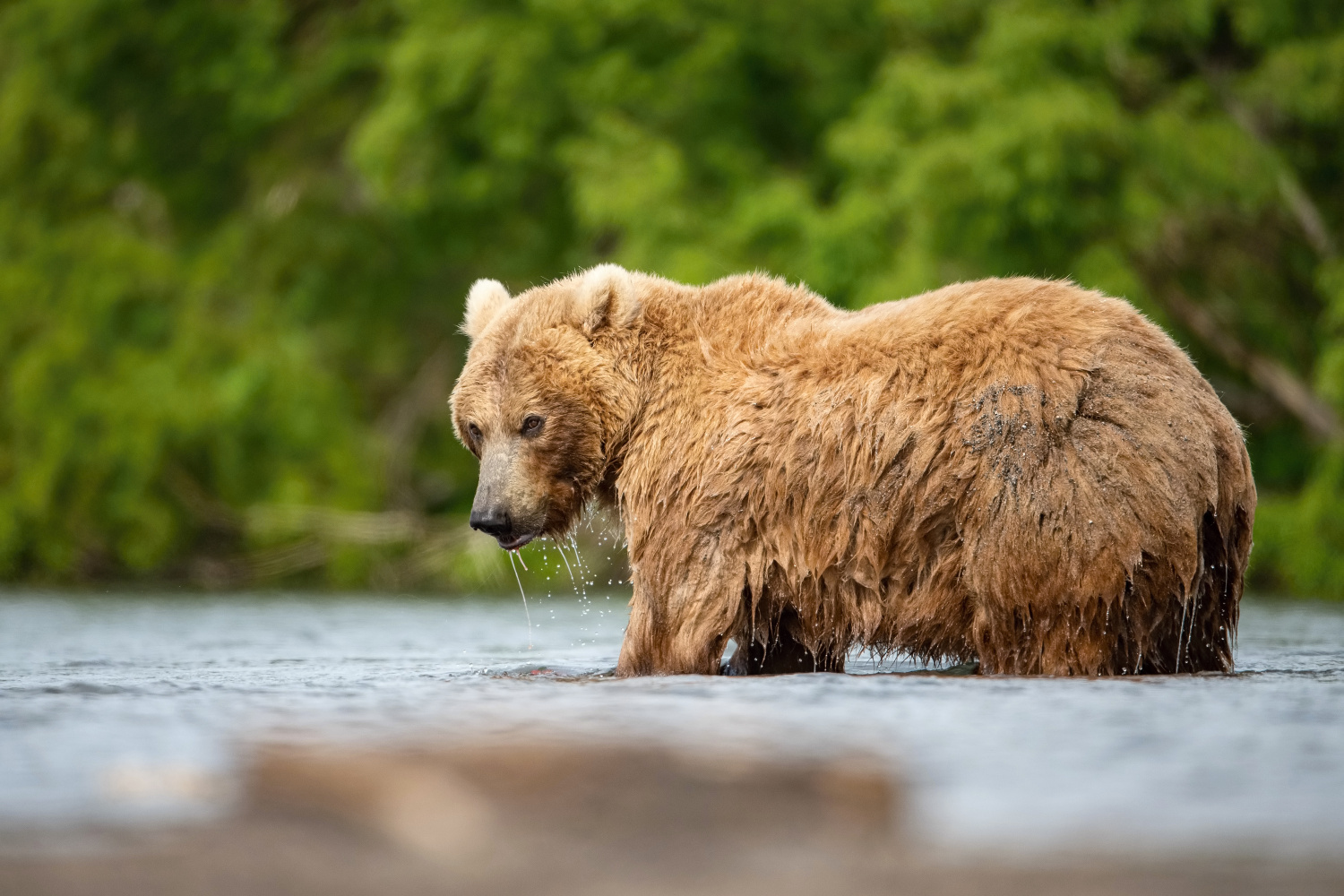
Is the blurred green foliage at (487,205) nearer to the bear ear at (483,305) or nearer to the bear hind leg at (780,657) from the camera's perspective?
the bear ear at (483,305)

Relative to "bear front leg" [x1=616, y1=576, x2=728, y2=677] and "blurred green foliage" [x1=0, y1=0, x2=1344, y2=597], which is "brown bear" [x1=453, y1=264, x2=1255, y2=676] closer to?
"bear front leg" [x1=616, y1=576, x2=728, y2=677]

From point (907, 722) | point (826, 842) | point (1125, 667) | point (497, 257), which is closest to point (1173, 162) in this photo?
point (497, 257)

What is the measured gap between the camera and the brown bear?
5.17 m

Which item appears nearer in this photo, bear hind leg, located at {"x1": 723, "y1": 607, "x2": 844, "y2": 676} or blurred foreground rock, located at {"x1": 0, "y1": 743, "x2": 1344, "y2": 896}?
blurred foreground rock, located at {"x1": 0, "y1": 743, "x2": 1344, "y2": 896}

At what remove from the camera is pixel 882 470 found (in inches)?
212

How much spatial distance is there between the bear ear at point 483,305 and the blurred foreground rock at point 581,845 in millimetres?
2904

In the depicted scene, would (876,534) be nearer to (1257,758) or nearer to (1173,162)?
(1257,758)

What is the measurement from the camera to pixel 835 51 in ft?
55.8

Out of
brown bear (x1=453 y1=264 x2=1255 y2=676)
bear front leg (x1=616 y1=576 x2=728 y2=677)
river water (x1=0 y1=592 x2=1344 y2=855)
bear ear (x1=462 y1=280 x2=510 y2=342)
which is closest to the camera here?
river water (x1=0 y1=592 x2=1344 y2=855)

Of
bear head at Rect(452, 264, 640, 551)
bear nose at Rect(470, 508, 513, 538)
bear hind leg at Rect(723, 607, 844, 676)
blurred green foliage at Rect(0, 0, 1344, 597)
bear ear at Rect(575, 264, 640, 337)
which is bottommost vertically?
bear hind leg at Rect(723, 607, 844, 676)

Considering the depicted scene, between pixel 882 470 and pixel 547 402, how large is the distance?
4.45 feet

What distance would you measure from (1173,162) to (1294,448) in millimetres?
2870

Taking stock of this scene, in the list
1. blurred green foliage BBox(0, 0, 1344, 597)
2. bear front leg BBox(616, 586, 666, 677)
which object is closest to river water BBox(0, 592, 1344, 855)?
bear front leg BBox(616, 586, 666, 677)

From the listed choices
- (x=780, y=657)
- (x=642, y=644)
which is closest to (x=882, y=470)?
(x=780, y=657)
